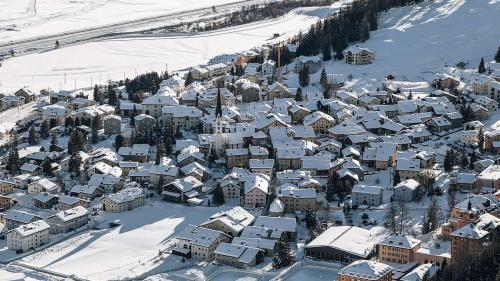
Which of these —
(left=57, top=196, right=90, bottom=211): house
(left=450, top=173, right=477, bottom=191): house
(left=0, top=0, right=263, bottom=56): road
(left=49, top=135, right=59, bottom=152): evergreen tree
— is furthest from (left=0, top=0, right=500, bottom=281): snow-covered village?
(left=0, top=0, right=263, bottom=56): road

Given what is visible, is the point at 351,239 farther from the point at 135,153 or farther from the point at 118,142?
the point at 118,142

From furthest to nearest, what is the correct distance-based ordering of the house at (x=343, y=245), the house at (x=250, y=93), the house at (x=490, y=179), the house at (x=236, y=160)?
1. the house at (x=250, y=93)
2. the house at (x=236, y=160)
3. the house at (x=490, y=179)
4. the house at (x=343, y=245)

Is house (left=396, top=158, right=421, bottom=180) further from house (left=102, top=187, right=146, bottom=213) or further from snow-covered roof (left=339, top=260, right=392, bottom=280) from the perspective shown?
house (left=102, top=187, right=146, bottom=213)

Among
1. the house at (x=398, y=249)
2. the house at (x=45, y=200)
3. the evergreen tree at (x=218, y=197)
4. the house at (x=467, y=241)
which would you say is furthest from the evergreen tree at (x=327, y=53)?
the house at (x=467, y=241)

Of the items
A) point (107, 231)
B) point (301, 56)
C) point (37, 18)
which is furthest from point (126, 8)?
point (107, 231)

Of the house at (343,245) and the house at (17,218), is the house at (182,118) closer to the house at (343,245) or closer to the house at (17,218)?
the house at (17,218)
